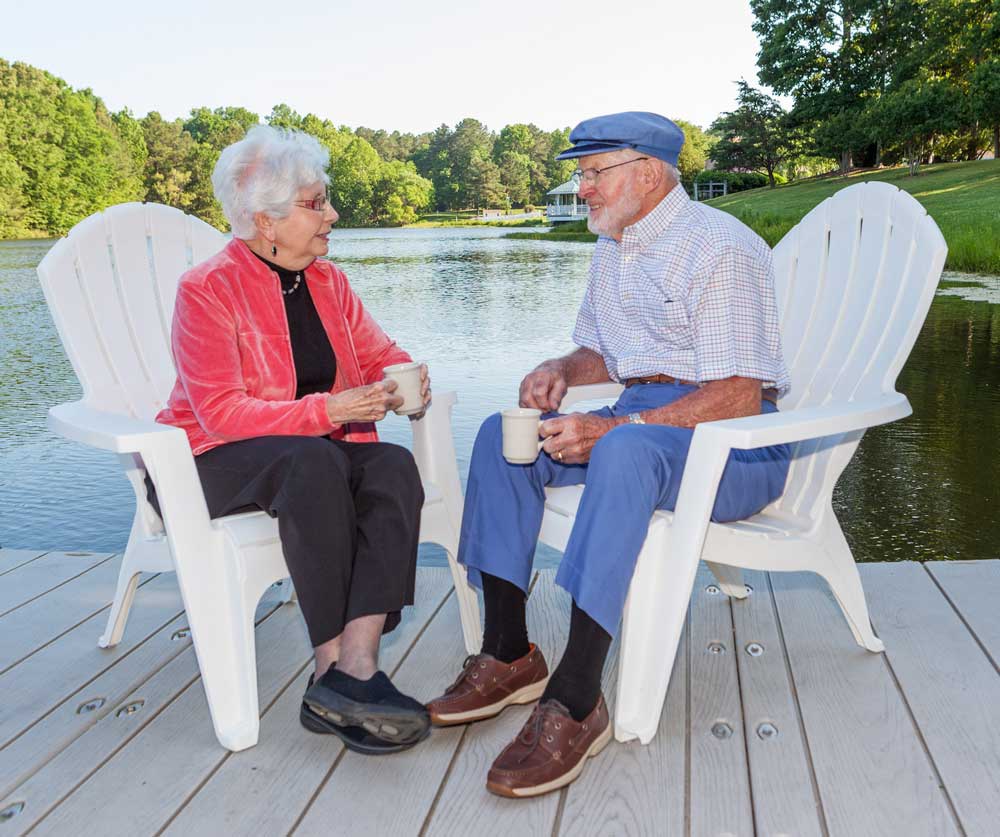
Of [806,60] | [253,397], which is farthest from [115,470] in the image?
[806,60]

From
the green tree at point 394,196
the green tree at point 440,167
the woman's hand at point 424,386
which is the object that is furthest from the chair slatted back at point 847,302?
the green tree at point 440,167

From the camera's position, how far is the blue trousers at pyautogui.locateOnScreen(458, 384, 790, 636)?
153 cm

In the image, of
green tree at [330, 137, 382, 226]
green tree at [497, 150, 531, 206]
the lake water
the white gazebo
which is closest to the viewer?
the lake water

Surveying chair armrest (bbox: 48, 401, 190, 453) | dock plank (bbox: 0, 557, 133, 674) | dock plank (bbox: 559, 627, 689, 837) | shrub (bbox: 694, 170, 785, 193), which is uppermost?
chair armrest (bbox: 48, 401, 190, 453)

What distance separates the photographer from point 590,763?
155 centimetres

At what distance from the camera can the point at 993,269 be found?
11125mm

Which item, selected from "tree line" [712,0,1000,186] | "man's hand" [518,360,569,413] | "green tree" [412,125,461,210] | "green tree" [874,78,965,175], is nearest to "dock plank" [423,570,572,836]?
"man's hand" [518,360,569,413]

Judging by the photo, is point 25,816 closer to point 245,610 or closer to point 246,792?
point 246,792

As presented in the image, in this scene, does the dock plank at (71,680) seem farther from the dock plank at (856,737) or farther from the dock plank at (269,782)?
the dock plank at (856,737)

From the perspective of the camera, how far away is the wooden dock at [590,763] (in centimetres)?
140

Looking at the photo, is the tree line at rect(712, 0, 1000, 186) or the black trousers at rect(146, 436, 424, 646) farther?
the tree line at rect(712, 0, 1000, 186)

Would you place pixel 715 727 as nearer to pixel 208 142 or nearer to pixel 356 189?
pixel 356 189

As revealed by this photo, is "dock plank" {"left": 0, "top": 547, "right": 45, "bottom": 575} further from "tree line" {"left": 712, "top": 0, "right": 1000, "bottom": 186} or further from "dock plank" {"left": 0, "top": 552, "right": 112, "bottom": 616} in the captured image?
"tree line" {"left": 712, "top": 0, "right": 1000, "bottom": 186}

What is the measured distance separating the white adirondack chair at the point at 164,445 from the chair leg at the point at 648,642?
482 millimetres
